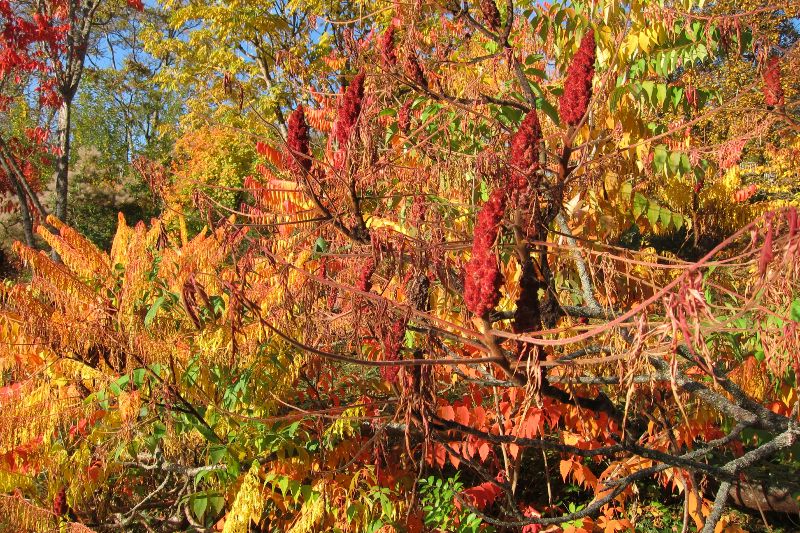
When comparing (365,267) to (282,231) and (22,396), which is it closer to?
(282,231)

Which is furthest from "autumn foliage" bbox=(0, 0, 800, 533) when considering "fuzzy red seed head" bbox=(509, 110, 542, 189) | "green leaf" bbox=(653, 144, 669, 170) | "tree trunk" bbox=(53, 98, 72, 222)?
"tree trunk" bbox=(53, 98, 72, 222)

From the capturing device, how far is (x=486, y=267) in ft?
4.07

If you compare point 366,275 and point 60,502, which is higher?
point 366,275

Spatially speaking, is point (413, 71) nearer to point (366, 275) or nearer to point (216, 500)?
point (366, 275)

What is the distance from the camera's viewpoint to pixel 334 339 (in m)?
2.40

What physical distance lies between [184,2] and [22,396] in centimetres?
1877

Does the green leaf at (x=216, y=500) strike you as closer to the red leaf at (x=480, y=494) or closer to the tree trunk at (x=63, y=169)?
the red leaf at (x=480, y=494)

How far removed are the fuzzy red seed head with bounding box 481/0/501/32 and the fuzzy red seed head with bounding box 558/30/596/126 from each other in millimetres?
666

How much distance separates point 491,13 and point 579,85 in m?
0.75

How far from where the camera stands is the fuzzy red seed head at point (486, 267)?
1.24 metres

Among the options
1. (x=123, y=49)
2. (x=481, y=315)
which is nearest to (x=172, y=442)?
(x=481, y=315)

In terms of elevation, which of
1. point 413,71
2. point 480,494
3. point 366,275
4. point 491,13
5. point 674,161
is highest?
point 491,13

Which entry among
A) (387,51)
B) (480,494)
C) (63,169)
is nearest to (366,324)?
Result: (387,51)

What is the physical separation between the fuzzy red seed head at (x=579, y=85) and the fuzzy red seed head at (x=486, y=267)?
0.49m
